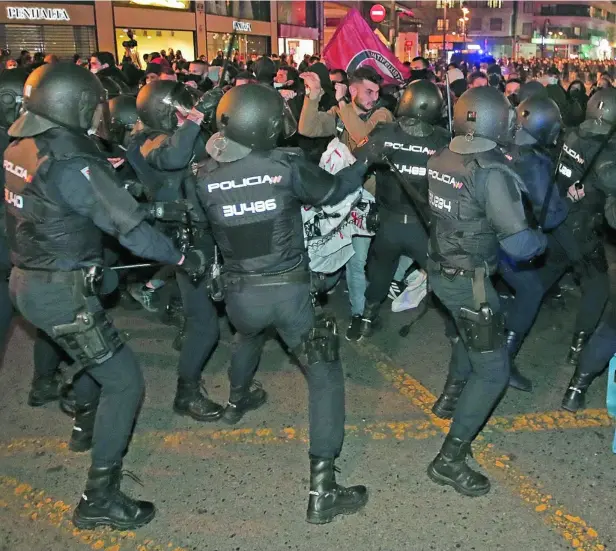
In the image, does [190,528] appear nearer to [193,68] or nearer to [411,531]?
[411,531]

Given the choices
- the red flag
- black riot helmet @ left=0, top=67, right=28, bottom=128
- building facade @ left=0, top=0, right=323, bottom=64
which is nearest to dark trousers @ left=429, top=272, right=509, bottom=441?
black riot helmet @ left=0, top=67, right=28, bottom=128

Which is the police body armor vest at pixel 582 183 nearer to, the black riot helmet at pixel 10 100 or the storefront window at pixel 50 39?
the black riot helmet at pixel 10 100

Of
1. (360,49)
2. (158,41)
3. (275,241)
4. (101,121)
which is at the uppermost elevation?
(158,41)

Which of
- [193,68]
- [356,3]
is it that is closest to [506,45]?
[356,3]

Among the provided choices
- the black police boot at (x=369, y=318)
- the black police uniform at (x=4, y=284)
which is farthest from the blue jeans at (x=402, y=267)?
the black police uniform at (x=4, y=284)

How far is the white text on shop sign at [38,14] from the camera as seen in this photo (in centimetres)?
2121

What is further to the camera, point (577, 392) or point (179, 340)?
point (179, 340)

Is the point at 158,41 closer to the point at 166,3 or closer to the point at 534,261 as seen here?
the point at 166,3

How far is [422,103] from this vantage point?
493 cm

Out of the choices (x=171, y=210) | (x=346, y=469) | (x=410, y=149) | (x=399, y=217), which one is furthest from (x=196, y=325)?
(x=410, y=149)

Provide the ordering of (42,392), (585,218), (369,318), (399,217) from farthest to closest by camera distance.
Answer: (369,318) → (399,217) → (585,218) → (42,392)

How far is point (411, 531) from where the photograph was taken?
3.45 m

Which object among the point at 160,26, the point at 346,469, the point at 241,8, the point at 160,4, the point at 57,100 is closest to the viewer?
the point at 57,100

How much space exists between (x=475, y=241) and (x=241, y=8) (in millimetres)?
31044
